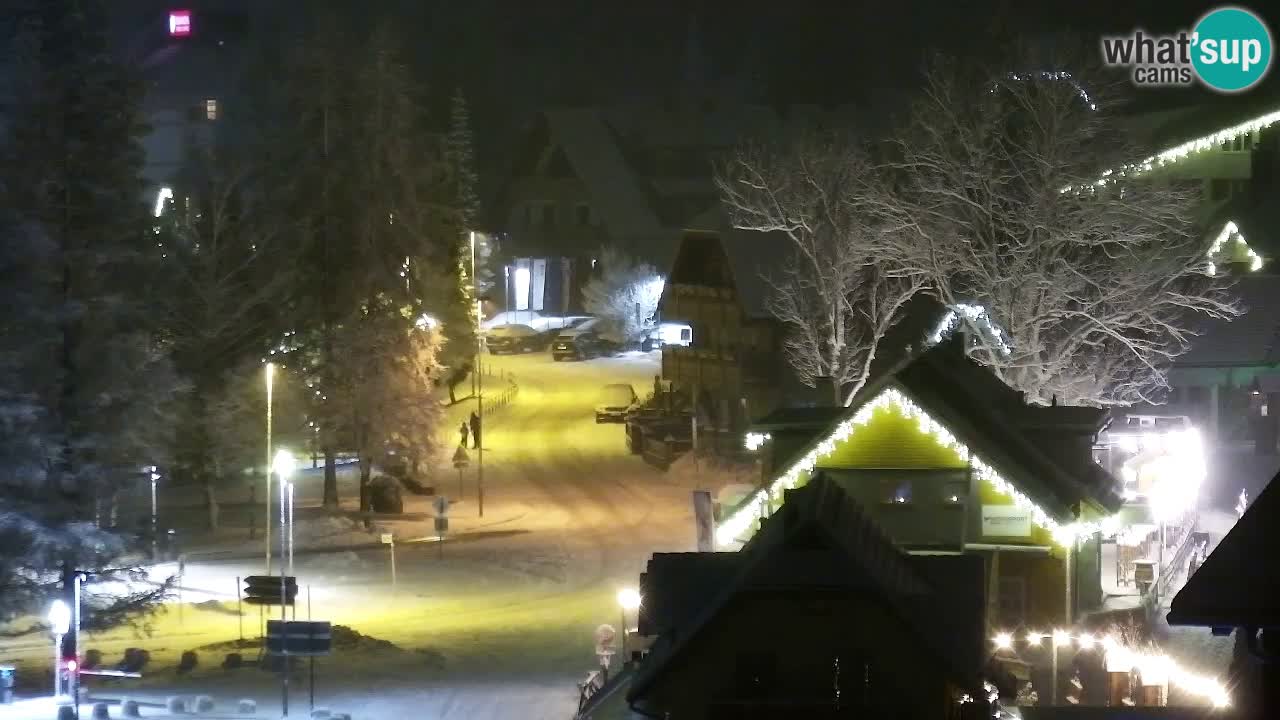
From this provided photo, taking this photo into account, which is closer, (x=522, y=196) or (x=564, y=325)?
(x=564, y=325)

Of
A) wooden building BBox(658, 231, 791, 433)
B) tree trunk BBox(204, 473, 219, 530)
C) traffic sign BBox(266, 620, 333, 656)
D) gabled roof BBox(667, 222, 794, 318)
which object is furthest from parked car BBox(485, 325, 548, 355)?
traffic sign BBox(266, 620, 333, 656)

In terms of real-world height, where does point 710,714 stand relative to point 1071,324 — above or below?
below

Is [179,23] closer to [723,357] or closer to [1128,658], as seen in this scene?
[723,357]

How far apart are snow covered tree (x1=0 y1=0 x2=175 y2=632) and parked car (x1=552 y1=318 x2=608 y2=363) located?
192 feet

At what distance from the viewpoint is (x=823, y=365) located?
4900 centimetres

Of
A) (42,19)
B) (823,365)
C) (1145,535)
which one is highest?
(42,19)

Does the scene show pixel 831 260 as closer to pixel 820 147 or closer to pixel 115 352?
pixel 820 147

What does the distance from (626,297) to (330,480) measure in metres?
41.5

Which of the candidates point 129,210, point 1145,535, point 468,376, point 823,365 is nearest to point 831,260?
point 823,365

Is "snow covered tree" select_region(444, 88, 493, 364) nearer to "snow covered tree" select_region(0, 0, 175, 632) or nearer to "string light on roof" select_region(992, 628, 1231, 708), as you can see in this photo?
"snow covered tree" select_region(0, 0, 175, 632)

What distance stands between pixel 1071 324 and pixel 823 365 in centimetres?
673

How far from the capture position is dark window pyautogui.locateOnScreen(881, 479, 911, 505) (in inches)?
1152

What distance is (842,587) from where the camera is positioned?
40.6 feet

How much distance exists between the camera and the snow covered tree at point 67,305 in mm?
27578
